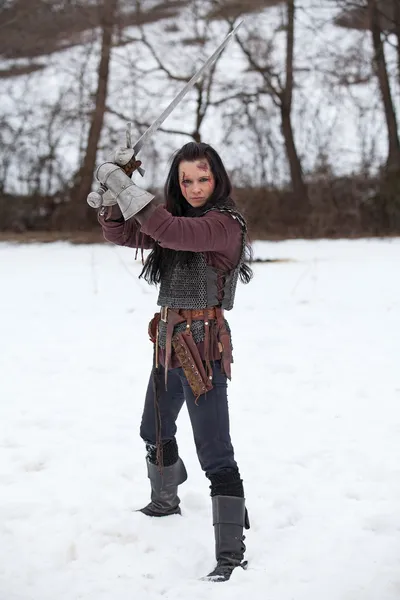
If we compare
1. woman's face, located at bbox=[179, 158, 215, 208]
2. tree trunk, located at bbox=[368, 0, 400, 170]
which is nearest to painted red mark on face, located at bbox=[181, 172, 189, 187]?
woman's face, located at bbox=[179, 158, 215, 208]

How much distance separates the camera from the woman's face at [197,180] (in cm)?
266

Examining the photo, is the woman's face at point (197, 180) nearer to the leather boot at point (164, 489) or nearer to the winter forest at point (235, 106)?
the leather boot at point (164, 489)

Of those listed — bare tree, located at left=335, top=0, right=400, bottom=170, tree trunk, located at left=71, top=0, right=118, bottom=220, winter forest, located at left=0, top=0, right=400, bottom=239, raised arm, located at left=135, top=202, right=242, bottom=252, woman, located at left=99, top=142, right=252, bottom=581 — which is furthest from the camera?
tree trunk, located at left=71, top=0, right=118, bottom=220

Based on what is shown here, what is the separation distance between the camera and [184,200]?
280 cm

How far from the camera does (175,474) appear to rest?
3020 mm

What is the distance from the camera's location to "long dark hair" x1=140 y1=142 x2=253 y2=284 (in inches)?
105

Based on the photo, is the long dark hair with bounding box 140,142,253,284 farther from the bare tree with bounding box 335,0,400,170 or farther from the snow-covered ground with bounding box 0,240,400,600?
the bare tree with bounding box 335,0,400,170

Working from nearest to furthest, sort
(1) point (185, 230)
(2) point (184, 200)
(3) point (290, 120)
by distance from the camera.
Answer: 1. (1) point (185, 230)
2. (2) point (184, 200)
3. (3) point (290, 120)

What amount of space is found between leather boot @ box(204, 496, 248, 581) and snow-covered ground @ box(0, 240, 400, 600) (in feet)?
0.26

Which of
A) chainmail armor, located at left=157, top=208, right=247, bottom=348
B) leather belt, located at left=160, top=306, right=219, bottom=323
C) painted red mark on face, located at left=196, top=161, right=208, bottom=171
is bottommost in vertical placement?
leather belt, located at left=160, top=306, right=219, bottom=323

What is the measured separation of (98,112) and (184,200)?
427 inches

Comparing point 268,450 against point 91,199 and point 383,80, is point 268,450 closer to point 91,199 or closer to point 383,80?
point 91,199

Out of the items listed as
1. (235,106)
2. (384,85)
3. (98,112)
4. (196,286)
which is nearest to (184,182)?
(196,286)

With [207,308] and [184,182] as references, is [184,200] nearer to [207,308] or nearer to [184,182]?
[184,182]
